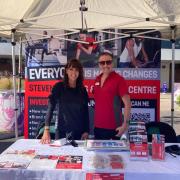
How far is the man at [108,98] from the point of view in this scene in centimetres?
422

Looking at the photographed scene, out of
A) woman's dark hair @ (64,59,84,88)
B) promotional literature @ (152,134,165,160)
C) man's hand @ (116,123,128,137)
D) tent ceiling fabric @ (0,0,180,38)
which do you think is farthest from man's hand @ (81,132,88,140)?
tent ceiling fabric @ (0,0,180,38)

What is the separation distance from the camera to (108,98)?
4.23 meters

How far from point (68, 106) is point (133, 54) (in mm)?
2589

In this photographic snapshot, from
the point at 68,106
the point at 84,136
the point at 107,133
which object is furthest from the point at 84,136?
the point at 68,106

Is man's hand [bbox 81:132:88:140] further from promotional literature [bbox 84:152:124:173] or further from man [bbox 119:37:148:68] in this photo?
man [bbox 119:37:148:68]

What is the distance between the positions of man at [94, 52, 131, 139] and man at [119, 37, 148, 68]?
86.2 inches

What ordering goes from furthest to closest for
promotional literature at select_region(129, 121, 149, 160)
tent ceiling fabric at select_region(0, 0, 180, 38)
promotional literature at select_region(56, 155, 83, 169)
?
tent ceiling fabric at select_region(0, 0, 180, 38) → promotional literature at select_region(129, 121, 149, 160) → promotional literature at select_region(56, 155, 83, 169)

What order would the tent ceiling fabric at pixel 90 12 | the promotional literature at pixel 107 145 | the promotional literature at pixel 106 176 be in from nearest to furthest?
the promotional literature at pixel 106 176 → the promotional literature at pixel 107 145 → the tent ceiling fabric at pixel 90 12

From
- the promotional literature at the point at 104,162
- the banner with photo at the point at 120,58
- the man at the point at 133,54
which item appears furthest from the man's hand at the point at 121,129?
the man at the point at 133,54

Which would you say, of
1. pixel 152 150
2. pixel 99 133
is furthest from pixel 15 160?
pixel 99 133

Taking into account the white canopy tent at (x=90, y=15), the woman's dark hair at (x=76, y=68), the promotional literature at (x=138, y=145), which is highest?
the white canopy tent at (x=90, y=15)

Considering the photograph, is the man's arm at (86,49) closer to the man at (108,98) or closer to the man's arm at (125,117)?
the man at (108,98)

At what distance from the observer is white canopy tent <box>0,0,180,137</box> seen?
17.0ft

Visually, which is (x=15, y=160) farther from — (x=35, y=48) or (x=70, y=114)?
(x=35, y=48)
